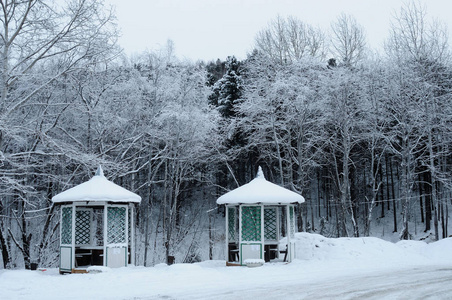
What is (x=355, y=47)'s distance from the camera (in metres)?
23.2

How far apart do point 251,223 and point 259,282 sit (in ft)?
13.9

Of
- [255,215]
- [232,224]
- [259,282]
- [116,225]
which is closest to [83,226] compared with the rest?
[116,225]

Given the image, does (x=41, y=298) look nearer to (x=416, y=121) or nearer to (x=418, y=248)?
(x=418, y=248)

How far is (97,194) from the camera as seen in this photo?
1277 cm

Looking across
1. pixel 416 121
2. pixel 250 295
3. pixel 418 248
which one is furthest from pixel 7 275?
pixel 416 121

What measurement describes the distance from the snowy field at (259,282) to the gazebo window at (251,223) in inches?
45.8

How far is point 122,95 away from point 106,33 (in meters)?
7.99

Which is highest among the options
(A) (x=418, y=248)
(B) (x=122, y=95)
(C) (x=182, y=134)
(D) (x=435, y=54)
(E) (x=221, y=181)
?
(D) (x=435, y=54)

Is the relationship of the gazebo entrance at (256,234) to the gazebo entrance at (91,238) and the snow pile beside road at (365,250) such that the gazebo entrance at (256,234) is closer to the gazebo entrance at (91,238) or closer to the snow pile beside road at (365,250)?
the snow pile beside road at (365,250)

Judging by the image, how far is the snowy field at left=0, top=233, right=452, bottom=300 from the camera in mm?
8344

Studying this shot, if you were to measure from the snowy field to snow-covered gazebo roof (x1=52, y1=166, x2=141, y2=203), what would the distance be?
2.05m

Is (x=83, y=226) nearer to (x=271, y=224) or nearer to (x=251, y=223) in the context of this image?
A: (x=251, y=223)

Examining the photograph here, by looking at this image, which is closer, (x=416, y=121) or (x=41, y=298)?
(x=41, y=298)

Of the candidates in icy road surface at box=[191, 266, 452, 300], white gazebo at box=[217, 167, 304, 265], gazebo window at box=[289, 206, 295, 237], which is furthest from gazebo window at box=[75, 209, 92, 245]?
icy road surface at box=[191, 266, 452, 300]
